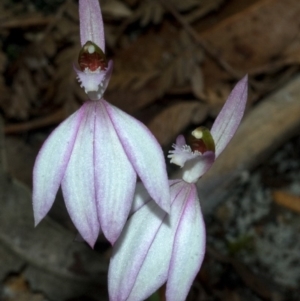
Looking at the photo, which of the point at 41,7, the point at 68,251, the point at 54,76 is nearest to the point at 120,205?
the point at 68,251

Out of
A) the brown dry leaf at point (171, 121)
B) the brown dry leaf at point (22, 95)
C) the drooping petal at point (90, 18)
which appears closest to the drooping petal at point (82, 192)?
the drooping petal at point (90, 18)

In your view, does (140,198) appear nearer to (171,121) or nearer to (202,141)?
(202,141)

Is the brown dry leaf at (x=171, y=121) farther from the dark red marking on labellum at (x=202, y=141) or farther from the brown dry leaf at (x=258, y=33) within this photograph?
the dark red marking on labellum at (x=202, y=141)

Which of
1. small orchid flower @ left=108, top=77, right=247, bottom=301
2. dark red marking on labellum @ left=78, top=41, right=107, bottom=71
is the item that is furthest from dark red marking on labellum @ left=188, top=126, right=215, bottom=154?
dark red marking on labellum @ left=78, top=41, right=107, bottom=71

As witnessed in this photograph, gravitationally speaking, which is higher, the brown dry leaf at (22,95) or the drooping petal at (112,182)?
the brown dry leaf at (22,95)

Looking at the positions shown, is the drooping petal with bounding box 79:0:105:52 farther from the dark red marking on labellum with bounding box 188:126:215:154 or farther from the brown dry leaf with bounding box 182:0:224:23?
the brown dry leaf with bounding box 182:0:224:23

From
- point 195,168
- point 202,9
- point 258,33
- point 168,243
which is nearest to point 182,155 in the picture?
point 195,168
